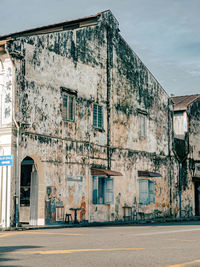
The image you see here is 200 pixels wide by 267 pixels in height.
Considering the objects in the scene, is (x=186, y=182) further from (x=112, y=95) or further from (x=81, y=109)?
(x=81, y=109)

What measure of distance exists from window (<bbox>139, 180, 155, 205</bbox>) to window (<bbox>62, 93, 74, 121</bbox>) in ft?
21.8

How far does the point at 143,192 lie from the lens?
2445cm

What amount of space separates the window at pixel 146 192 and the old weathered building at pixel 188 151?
11.3 feet

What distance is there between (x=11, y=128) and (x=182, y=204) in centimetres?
1529

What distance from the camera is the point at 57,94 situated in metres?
19.2

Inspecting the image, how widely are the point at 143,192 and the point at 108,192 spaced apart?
3.39m

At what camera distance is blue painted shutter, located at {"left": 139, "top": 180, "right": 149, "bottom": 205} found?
79.5 ft

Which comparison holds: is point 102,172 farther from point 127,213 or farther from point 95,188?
point 127,213

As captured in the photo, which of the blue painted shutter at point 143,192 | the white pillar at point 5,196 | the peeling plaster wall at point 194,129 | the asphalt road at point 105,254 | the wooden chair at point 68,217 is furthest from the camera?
the peeling plaster wall at point 194,129

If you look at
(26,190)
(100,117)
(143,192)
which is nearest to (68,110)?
(100,117)

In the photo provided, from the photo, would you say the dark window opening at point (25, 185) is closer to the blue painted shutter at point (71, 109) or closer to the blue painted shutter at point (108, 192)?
the blue painted shutter at point (71, 109)

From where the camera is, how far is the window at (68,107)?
19641 mm

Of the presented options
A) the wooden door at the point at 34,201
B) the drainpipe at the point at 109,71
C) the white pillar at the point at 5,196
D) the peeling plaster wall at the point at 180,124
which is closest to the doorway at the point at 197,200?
the peeling plaster wall at the point at 180,124

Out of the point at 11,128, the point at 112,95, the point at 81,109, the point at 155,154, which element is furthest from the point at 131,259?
the point at 155,154
